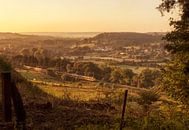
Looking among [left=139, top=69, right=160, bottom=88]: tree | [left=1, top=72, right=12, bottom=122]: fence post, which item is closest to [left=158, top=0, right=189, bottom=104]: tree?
[left=1, top=72, right=12, bottom=122]: fence post

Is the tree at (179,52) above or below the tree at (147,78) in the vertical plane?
above

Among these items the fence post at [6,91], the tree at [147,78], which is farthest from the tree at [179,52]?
the tree at [147,78]

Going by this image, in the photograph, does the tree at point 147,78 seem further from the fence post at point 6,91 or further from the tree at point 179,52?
the fence post at point 6,91

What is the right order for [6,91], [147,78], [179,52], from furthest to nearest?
[147,78] < [179,52] < [6,91]

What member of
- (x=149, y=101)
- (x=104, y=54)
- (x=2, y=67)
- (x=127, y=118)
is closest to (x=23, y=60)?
(x=2, y=67)

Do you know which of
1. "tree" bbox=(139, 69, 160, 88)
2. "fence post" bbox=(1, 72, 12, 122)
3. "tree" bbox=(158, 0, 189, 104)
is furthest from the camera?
"tree" bbox=(139, 69, 160, 88)

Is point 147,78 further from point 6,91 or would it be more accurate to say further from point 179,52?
point 6,91

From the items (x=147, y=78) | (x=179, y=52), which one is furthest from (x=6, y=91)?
(x=147, y=78)

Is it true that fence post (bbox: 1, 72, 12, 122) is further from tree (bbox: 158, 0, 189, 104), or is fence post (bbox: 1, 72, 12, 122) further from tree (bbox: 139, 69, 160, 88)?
tree (bbox: 139, 69, 160, 88)
